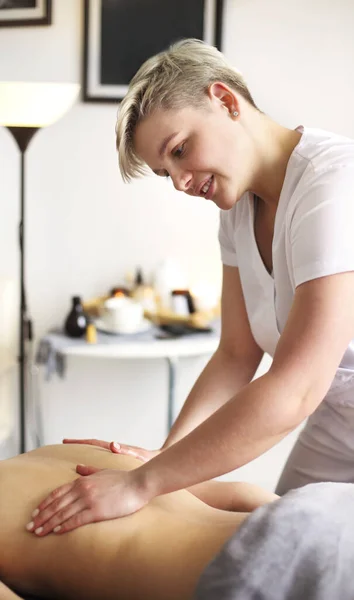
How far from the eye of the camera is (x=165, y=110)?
1.28m

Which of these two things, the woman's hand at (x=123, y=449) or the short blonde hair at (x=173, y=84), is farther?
the woman's hand at (x=123, y=449)

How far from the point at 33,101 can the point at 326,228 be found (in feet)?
5.77

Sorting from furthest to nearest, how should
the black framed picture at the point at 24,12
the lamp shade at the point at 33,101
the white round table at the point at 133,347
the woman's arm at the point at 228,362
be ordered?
the black framed picture at the point at 24,12 < the white round table at the point at 133,347 < the lamp shade at the point at 33,101 < the woman's arm at the point at 228,362

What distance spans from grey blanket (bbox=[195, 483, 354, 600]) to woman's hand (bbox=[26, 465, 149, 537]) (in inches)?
10.0

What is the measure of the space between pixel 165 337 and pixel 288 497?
1841 mm

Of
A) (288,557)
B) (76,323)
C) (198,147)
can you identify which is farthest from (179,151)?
(76,323)

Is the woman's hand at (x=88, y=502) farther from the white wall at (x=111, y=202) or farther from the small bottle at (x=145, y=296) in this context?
the white wall at (x=111, y=202)

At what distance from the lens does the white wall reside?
305cm

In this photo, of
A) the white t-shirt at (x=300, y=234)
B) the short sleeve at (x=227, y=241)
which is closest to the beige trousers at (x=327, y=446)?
the white t-shirt at (x=300, y=234)

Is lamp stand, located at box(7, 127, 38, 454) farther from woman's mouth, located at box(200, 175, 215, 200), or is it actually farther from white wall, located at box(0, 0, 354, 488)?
woman's mouth, located at box(200, 175, 215, 200)

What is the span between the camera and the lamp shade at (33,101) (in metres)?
2.65

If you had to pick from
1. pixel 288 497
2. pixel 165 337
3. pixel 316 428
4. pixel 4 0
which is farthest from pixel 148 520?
pixel 4 0

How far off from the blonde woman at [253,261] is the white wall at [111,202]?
1603mm

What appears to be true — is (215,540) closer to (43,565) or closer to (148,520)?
(148,520)
